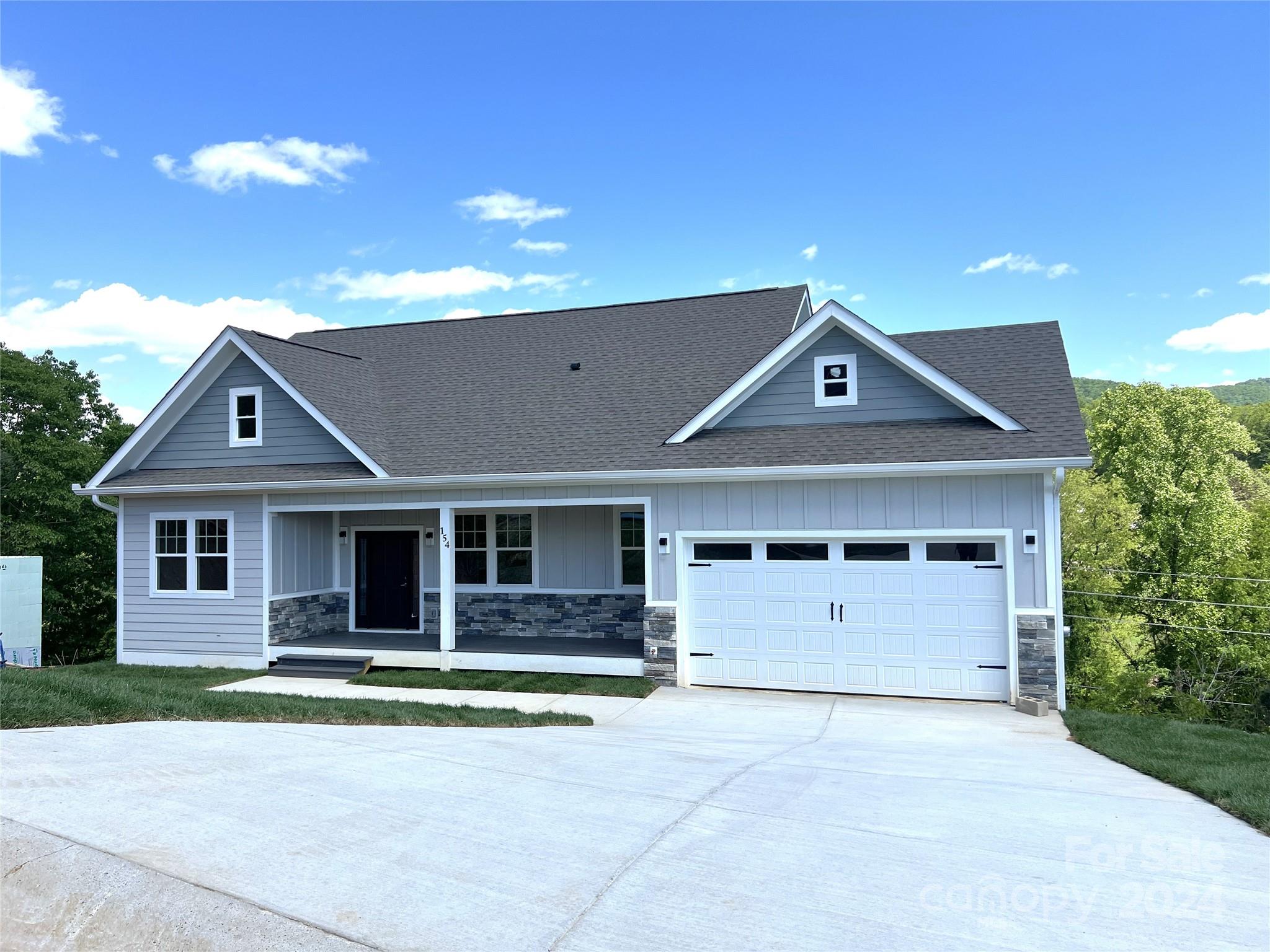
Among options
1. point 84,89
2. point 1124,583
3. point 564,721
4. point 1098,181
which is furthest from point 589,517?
point 1098,181

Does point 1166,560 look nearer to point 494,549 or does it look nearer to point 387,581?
point 494,549

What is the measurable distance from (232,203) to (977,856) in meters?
26.4

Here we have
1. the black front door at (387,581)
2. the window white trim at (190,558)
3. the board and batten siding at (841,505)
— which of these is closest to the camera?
the board and batten siding at (841,505)

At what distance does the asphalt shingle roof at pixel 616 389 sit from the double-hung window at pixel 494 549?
5.40 feet

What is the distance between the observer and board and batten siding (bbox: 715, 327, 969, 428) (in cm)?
1186

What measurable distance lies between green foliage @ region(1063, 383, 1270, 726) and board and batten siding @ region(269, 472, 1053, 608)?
18107 millimetres

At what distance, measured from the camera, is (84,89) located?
17.6m

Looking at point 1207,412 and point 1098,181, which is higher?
point 1098,181

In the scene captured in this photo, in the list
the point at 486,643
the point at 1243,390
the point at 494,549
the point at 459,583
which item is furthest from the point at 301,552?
the point at 1243,390

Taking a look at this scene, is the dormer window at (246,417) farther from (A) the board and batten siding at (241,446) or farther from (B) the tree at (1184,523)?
(B) the tree at (1184,523)

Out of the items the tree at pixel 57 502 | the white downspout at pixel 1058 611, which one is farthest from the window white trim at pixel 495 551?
the tree at pixel 57 502

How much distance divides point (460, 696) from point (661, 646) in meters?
2.87

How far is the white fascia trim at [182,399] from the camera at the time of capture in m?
13.7

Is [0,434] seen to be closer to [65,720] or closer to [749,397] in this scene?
[65,720]
